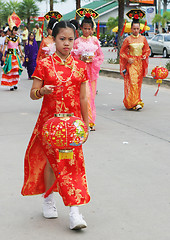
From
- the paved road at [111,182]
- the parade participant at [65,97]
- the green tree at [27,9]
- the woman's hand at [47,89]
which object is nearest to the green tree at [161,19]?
the green tree at [27,9]

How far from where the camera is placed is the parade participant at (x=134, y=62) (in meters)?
9.67

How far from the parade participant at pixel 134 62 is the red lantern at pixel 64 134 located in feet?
21.1

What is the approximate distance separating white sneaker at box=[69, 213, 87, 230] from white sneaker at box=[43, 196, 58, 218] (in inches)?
12.3

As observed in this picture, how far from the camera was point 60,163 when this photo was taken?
12.0 ft

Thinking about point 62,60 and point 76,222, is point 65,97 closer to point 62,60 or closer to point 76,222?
point 62,60

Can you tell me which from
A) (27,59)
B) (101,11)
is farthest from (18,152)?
(101,11)

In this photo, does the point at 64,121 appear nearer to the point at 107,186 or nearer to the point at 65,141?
the point at 65,141

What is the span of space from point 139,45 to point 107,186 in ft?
17.6

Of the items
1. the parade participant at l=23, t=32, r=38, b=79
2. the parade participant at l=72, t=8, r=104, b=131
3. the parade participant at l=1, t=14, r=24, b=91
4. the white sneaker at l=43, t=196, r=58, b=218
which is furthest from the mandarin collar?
the parade participant at l=23, t=32, r=38, b=79

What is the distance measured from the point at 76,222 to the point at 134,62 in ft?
21.8

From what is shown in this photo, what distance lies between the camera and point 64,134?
3.38m

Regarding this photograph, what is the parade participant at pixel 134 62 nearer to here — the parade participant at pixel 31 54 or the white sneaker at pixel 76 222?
the white sneaker at pixel 76 222

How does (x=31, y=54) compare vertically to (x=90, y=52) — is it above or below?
below

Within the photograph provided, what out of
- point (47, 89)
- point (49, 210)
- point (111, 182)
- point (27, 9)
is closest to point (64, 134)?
point (47, 89)
